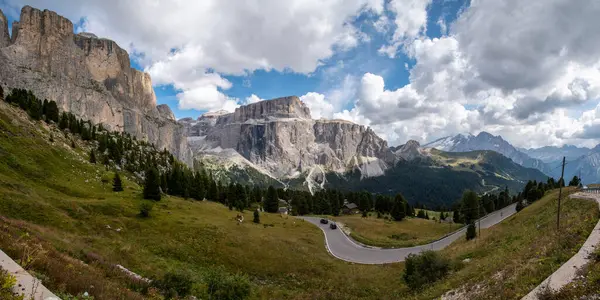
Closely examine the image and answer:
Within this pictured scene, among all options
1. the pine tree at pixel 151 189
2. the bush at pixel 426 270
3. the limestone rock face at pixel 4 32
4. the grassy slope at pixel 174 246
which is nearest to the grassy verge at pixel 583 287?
the grassy slope at pixel 174 246

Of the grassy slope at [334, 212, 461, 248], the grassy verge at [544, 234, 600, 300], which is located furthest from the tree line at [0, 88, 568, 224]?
the grassy verge at [544, 234, 600, 300]

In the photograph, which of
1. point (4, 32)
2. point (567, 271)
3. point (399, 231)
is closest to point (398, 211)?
point (399, 231)

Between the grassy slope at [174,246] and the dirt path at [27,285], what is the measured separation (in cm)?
111

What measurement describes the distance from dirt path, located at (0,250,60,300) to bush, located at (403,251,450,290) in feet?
93.0

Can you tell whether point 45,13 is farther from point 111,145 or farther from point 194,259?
point 194,259

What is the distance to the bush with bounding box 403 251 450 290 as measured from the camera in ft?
92.3

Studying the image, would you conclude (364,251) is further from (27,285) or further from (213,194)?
(213,194)

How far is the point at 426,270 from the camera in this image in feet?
94.1

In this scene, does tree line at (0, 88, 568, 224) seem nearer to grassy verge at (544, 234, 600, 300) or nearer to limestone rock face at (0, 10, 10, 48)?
grassy verge at (544, 234, 600, 300)

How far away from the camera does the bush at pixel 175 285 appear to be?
1694cm

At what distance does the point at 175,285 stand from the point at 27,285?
985 centimetres

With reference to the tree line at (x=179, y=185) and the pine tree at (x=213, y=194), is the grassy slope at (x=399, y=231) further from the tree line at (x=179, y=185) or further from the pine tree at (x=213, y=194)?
the pine tree at (x=213, y=194)

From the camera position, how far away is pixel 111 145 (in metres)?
101

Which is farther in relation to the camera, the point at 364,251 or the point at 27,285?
the point at 364,251
